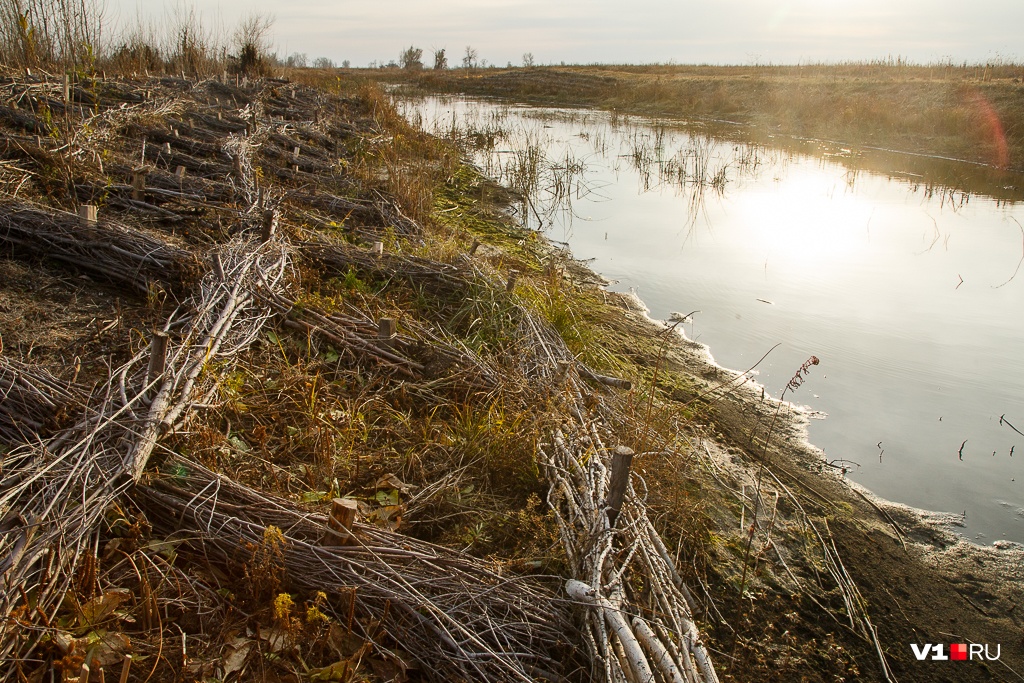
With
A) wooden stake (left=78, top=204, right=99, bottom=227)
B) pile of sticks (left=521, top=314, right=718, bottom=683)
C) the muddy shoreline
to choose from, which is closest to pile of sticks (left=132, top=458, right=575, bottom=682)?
pile of sticks (left=521, top=314, right=718, bottom=683)

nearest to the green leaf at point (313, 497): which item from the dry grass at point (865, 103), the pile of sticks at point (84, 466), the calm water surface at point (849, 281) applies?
the pile of sticks at point (84, 466)

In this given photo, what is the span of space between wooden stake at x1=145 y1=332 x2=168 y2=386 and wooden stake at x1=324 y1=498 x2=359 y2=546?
1144mm

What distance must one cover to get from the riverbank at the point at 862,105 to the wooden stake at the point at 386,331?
48.3 feet

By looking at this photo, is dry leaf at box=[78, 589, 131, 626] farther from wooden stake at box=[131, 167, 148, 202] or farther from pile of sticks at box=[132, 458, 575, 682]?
wooden stake at box=[131, 167, 148, 202]

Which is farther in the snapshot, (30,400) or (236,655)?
(30,400)

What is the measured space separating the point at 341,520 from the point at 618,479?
1086 mm

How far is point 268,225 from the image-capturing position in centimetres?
518

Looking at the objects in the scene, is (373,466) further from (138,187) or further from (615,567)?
(138,187)

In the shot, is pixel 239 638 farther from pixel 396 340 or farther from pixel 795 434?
pixel 795 434

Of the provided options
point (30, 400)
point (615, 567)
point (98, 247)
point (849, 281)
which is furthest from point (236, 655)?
point (849, 281)

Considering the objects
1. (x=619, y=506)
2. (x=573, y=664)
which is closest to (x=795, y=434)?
(x=619, y=506)

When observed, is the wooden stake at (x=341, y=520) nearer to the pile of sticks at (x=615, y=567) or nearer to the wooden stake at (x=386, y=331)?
the pile of sticks at (x=615, y=567)

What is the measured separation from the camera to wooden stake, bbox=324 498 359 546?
7.93 ft

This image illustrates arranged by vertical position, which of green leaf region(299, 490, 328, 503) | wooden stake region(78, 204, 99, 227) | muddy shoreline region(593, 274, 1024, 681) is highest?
wooden stake region(78, 204, 99, 227)
